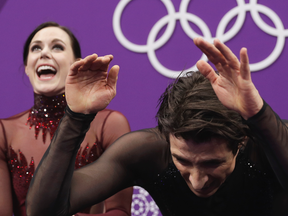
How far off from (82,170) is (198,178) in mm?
338

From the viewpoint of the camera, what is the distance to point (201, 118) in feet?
2.91

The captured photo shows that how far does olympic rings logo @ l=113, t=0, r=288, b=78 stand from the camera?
2.09 meters

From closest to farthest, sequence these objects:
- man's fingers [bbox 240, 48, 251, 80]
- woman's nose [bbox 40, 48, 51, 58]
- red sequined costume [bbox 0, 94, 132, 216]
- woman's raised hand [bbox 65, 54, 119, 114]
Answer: man's fingers [bbox 240, 48, 251, 80] < woman's raised hand [bbox 65, 54, 119, 114] < red sequined costume [bbox 0, 94, 132, 216] < woman's nose [bbox 40, 48, 51, 58]

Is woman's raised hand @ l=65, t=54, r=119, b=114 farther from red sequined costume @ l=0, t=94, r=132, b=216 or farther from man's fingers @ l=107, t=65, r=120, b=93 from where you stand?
red sequined costume @ l=0, t=94, r=132, b=216

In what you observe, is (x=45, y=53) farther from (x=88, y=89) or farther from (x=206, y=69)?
(x=206, y=69)

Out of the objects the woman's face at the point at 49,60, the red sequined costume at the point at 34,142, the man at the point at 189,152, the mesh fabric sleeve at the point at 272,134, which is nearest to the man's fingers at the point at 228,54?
the man at the point at 189,152

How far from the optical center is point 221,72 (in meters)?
0.80

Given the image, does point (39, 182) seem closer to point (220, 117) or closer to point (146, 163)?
point (146, 163)

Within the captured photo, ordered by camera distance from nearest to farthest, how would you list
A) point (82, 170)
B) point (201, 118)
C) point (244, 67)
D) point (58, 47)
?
point (244, 67)
point (201, 118)
point (82, 170)
point (58, 47)

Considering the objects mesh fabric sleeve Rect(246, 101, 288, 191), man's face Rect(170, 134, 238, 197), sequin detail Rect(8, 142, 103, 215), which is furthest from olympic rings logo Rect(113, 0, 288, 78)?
mesh fabric sleeve Rect(246, 101, 288, 191)

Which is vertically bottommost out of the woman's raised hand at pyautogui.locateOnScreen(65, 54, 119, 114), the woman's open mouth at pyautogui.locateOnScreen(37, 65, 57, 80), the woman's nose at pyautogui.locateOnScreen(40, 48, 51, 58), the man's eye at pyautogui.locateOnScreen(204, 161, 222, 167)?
the man's eye at pyautogui.locateOnScreen(204, 161, 222, 167)

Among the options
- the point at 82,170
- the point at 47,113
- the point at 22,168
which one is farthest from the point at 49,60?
the point at 82,170

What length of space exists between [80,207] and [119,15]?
1.52 m

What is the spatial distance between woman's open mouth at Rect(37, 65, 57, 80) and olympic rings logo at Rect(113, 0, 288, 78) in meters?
0.76
